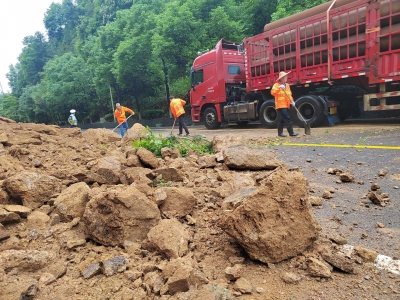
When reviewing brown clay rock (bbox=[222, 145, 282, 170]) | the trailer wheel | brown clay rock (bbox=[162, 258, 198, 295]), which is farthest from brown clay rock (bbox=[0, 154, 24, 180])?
the trailer wheel

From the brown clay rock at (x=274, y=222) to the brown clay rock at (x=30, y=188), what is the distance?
1.76 m

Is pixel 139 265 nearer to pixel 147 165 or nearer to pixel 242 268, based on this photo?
pixel 242 268

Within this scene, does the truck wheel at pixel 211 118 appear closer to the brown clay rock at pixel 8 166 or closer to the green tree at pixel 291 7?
the green tree at pixel 291 7

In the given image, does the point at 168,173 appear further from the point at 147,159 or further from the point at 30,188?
the point at 30,188

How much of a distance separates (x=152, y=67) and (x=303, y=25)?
37.9 feet

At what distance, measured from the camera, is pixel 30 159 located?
3.75 m

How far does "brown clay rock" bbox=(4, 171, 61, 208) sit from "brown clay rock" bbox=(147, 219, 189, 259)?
126 centimetres

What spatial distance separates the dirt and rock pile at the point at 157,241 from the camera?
5.47 ft

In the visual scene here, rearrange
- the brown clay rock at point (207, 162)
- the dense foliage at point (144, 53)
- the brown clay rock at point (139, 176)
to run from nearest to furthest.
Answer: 1. the brown clay rock at point (139, 176)
2. the brown clay rock at point (207, 162)
3. the dense foliage at point (144, 53)

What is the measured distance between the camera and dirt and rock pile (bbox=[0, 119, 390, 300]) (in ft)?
5.47

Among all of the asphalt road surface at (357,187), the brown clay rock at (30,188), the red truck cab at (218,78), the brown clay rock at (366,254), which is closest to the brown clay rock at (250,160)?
the asphalt road surface at (357,187)

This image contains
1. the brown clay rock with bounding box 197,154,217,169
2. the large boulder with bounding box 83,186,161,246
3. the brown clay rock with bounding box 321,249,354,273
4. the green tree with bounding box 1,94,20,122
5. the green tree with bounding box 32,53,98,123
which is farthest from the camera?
the green tree with bounding box 1,94,20,122

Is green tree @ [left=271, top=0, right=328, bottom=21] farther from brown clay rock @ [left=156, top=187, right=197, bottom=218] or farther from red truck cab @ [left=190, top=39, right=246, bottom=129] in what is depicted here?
brown clay rock @ [left=156, top=187, right=197, bottom=218]

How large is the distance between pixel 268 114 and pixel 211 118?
285 centimetres
